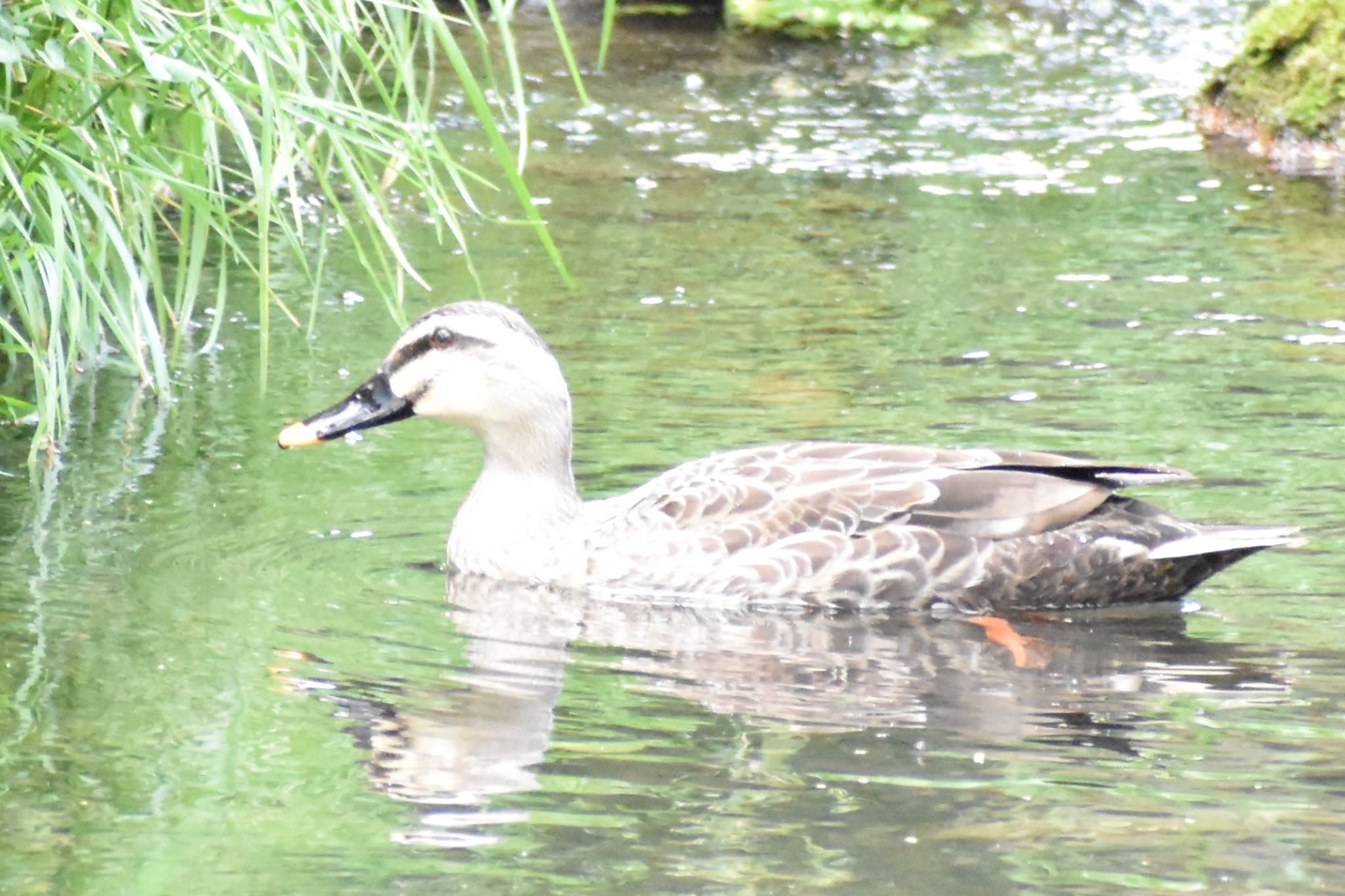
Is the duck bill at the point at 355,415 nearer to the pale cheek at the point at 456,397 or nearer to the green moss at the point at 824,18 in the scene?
the pale cheek at the point at 456,397

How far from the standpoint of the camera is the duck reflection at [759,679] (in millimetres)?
5230

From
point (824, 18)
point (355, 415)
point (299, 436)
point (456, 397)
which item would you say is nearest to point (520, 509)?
point (456, 397)

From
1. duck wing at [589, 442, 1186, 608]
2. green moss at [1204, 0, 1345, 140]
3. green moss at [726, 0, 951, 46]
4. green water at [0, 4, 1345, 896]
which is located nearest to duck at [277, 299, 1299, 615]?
duck wing at [589, 442, 1186, 608]

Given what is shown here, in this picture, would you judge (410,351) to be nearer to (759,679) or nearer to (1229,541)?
(759,679)

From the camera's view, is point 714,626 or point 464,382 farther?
point 464,382

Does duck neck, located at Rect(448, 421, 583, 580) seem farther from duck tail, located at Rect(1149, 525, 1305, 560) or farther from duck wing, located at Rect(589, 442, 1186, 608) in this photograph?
duck tail, located at Rect(1149, 525, 1305, 560)

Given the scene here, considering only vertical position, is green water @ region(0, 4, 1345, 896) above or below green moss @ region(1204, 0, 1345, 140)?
below

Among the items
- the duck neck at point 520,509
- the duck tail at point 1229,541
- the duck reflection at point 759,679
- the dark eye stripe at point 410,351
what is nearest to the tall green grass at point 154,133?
the dark eye stripe at point 410,351

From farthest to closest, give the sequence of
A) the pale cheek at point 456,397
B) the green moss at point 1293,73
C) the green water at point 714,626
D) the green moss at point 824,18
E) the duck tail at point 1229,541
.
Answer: the green moss at point 824,18 < the green moss at point 1293,73 < the pale cheek at point 456,397 < the duck tail at point 1229,541 < the green water at point 714,626

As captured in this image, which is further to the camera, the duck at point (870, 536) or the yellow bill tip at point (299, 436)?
the yellow bill tip at point (299, 436)

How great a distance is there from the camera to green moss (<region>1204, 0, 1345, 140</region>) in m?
13.6

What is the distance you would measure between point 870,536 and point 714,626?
57 cm

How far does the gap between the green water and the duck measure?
15 cm

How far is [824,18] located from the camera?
18.3m
